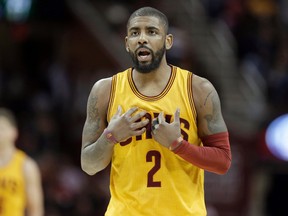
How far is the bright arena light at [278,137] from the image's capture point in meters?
15.8

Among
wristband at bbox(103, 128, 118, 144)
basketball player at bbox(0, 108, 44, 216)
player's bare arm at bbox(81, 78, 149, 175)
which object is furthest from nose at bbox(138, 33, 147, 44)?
basketball player at bbox(0, 108, 44, 216)

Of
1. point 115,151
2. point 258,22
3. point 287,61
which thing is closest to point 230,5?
point 258,22

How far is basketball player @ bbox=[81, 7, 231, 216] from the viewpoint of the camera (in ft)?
22.3

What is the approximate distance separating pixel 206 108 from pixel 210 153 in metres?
0.37

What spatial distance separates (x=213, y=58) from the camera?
18.3m

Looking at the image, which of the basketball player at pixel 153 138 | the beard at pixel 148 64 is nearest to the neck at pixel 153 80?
the basketball player at pixel 153 138

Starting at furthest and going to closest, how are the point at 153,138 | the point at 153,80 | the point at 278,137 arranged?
the point at 278,137 → the point at 153,80 → the point at 153,138

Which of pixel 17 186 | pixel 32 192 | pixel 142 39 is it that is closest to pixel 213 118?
pixel 142 39

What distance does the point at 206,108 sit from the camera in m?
6.89

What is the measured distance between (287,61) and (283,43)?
25.3 inches

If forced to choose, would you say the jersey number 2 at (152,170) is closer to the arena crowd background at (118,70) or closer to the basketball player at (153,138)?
the basketball player at (153,138)

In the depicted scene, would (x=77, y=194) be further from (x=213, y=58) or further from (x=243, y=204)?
(x=213, y=58)

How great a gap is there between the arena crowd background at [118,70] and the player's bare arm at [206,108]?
27.0 ft

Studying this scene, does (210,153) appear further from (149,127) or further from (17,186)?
(17,186)
